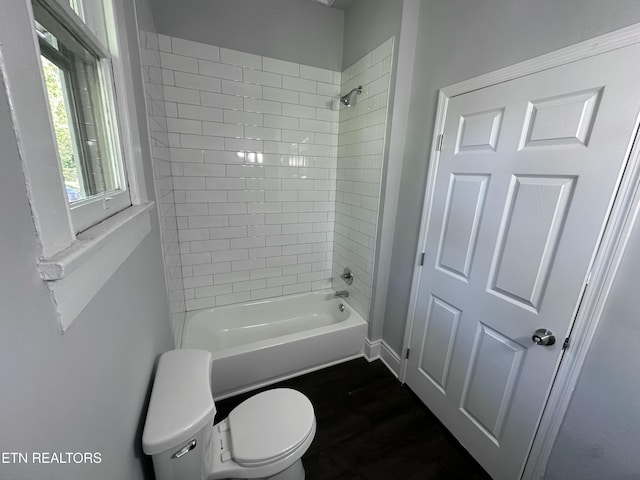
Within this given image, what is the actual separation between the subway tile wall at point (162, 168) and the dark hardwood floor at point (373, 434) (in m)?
0.78

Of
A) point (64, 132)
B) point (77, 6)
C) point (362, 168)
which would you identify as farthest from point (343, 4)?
point (64, 132)

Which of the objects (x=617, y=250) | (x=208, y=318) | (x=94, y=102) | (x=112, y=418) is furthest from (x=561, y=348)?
(x=208, y=318)

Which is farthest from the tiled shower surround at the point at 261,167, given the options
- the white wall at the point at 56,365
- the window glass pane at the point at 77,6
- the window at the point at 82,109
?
the white wall at the point at 56,365

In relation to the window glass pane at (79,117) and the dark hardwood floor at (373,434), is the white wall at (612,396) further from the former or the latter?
the window glass pane at (79,117)

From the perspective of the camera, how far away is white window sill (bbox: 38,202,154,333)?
0.35 metres

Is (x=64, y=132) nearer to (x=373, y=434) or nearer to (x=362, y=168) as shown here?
(x=362, y=168)

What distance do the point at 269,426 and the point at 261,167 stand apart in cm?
175

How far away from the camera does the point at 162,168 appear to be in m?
1.53

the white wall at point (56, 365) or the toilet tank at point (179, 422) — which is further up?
the white wall at point (56, 365)

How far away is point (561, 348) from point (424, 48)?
1.66 m

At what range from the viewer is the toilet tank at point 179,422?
2.27 feet

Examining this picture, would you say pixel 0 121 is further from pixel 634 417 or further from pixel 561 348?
pixel 634 417

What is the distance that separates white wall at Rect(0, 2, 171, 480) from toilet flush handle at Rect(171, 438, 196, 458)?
110mm

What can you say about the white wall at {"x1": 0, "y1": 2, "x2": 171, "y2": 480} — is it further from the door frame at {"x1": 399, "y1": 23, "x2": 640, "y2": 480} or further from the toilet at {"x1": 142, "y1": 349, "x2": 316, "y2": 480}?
the door frame at {"x1": 399, "y1": 23, "x2": 640, "y2": 480}
